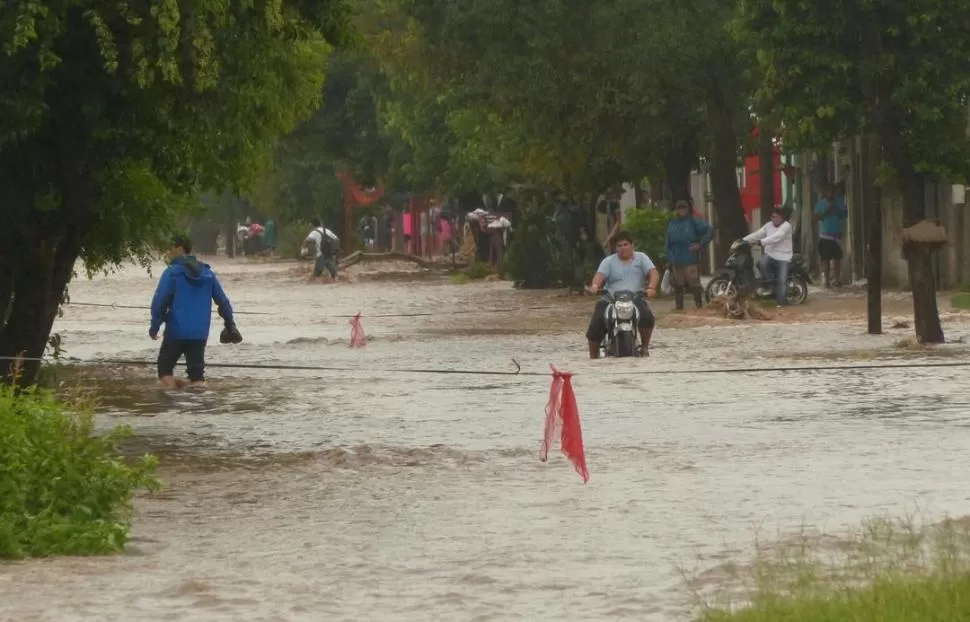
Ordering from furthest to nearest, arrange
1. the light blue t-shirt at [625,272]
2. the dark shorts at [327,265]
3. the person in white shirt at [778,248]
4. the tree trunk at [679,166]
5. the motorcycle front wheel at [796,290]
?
the dark shorts at [327,265], the tree trunk at [679,166], the motorcycle front wheel at [796,290], the person in white shirt at [778,248], the light blue t-shirt at [625,272]

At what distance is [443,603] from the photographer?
914 cm

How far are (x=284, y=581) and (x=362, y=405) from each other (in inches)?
412

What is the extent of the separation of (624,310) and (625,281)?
61cm

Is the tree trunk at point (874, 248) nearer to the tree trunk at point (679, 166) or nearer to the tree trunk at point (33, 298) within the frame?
the tree trunk at point (33, 298)

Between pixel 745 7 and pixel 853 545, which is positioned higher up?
pixel 745 7

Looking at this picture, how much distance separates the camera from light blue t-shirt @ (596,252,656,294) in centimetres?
2491

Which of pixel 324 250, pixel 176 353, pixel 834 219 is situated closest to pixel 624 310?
pixel 176 353

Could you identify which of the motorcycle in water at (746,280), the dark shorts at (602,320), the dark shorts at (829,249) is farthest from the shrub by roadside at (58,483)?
the dark shorts at (829,249)

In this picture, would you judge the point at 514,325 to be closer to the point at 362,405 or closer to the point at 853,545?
the point at 362,405

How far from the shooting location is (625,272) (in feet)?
81.7

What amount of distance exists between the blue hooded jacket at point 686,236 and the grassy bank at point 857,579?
24425mm

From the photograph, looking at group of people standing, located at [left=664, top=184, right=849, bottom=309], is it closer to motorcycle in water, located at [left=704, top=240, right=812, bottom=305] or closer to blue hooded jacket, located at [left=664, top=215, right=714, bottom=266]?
blue hooded jacket, located at [left=664, top=215, right=714, bottom=266]

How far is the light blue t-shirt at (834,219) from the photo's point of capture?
42.0 m

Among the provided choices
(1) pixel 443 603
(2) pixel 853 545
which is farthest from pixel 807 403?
(1) pixel 443 603
